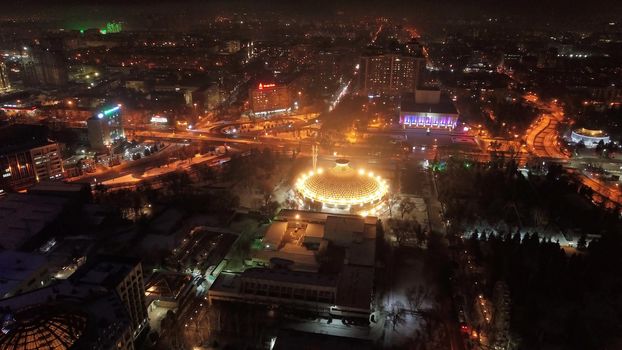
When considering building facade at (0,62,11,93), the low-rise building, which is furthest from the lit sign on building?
building facade at (0,62,11,93)

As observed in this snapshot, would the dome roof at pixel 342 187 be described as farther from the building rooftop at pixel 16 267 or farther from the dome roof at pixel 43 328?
the dome roof at pixel 43 328

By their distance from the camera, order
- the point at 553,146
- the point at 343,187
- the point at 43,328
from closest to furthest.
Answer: the point at 43,328 < the point at 343,187 < the point at 553,146

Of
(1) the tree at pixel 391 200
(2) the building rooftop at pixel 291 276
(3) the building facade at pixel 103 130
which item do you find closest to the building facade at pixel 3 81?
(3) the building facade at pixel 103 130

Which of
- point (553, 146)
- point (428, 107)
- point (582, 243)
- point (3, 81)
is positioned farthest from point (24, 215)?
point (3, 81)

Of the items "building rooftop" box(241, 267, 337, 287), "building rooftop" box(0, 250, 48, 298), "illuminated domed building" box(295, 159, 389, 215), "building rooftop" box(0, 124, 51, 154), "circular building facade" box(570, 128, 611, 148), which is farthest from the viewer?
"circular building facade" box(570, 128, 611, 148)

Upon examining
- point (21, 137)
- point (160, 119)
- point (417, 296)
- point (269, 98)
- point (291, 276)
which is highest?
point (269, 98)

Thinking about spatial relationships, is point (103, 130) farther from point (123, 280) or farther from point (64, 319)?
point (64, 319)

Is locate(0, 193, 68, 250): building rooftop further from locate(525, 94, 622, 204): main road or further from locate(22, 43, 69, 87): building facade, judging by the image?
locate(22, 43, 69, 87): building facade
